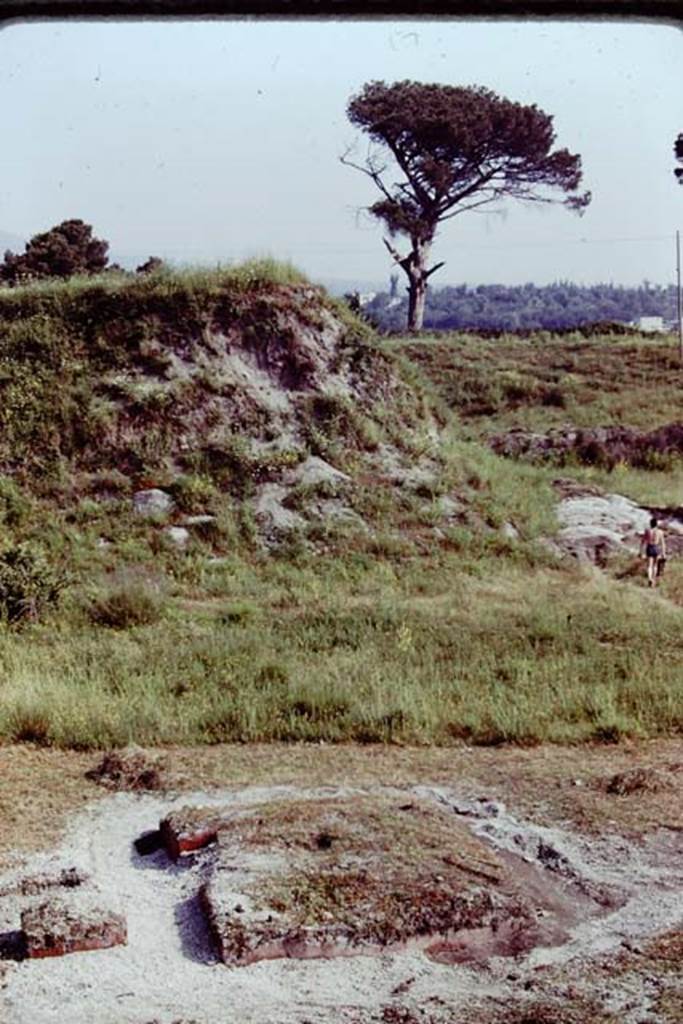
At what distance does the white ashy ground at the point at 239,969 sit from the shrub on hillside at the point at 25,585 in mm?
3683

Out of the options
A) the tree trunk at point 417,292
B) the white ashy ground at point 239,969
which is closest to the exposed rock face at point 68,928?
the white ashy ground at point 239,969

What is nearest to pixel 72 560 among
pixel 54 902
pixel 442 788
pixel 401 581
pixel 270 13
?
pixel 401 581

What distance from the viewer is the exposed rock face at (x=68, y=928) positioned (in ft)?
14.1

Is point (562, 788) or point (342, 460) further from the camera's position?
point (342, 460)

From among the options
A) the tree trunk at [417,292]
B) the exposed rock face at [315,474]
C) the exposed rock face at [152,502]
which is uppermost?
the tree trunk at [417,292]

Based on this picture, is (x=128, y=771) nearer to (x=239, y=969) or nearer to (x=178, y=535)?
(x=239, y=969)

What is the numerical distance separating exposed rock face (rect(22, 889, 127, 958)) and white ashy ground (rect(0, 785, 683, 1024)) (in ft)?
0.15

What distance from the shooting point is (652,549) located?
9742mm

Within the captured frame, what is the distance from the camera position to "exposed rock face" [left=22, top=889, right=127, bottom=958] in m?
4.30

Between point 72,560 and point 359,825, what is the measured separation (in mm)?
5707

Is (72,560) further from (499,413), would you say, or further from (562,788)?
(499,413)

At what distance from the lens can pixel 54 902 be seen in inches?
178

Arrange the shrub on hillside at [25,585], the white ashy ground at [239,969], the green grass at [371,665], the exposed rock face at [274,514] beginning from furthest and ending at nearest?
the exposed rock face at [274,514] → the shrub on hillside at [25,585] → the green grass at [371,665] → the white ashy ground at [239,969]

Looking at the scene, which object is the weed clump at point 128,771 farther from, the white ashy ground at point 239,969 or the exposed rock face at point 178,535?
the exposed rock face at point 178,535
